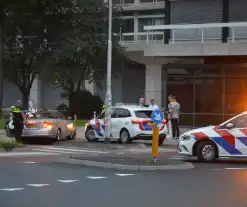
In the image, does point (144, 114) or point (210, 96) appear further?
point (210, 96)

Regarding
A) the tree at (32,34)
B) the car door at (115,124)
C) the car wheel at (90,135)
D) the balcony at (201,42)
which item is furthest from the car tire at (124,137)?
the balcony at (201,42)

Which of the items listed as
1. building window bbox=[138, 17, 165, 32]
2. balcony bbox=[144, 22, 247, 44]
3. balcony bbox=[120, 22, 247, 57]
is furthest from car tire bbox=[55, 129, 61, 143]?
building window bbox=[138, 17, 165, 32]

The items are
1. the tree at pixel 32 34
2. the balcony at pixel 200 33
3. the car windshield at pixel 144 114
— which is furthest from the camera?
the balcony at pixel 200 33

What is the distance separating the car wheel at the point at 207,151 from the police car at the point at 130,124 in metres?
5.56

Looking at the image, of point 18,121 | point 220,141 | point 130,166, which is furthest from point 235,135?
point 18,121

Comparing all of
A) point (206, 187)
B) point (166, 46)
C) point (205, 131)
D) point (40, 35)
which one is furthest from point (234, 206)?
point (40, 35)

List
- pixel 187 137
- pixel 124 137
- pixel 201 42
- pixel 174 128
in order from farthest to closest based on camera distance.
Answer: pixel 201 42
pixel 174 128
pixel 124 137
pixel 187 137

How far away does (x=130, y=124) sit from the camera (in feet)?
74.1

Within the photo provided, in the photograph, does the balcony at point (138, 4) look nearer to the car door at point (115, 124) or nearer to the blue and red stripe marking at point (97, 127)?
the blue and red stripe marking at point (97, 127)

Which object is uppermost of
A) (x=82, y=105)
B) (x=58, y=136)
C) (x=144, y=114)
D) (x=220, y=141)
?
(x=82, y=105)

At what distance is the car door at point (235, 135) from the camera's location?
1598 centimetres

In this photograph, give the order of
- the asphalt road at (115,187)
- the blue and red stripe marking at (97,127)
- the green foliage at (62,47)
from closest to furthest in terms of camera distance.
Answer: the asphalt road at (115,187)
the blue and red stripe marking at (97,127)
the green foliage at (62,47)

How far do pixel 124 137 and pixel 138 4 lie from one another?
104 ft

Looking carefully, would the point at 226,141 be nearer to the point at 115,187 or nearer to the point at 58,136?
the point at 115,187
